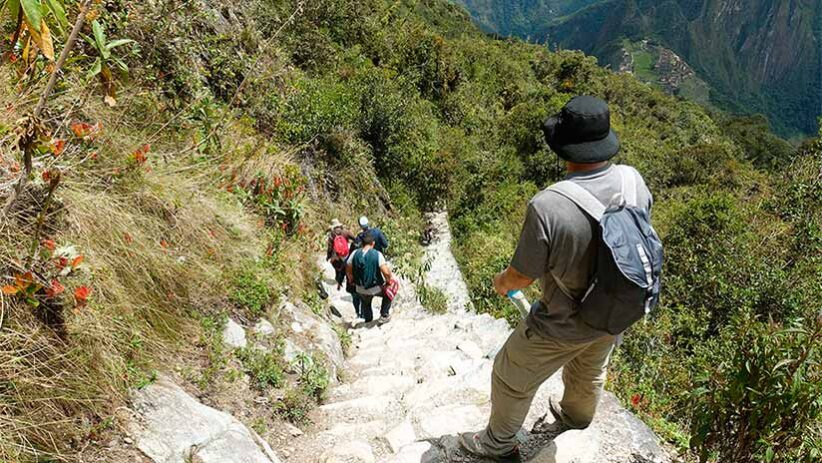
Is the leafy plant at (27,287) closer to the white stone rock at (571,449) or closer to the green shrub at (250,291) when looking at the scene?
the green shrub at (250,291)

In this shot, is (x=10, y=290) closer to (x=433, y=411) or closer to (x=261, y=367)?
(x=261, y=367)

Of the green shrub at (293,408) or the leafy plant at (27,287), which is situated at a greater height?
the leafy plant at (27,287)

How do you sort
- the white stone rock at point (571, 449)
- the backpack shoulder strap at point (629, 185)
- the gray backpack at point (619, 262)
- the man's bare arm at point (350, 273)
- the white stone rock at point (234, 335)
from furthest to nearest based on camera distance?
the man's bare arm at point (350, 273)
the white stone rock at point (234, 335)
the white stone rock at point (571, 449)
the backpack shoulder strap at point (629, 185)
the gray backpack at point (619, 262)

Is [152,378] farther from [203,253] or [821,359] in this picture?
[821,359]

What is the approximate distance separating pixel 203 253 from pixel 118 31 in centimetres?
326

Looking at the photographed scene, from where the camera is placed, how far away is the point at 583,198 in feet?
7.21

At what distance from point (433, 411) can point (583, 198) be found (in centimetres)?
214

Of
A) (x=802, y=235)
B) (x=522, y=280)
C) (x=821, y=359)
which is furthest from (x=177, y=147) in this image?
(x=802, y=235)

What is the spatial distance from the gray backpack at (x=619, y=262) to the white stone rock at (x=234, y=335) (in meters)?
2.91

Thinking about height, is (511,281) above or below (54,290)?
above

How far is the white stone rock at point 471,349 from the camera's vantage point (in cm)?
486

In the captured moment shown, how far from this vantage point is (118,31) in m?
5.81

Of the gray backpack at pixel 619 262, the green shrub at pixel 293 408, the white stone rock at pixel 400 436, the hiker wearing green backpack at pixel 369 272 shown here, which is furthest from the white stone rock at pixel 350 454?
the hiker wearing green backpack at pixel 369 272

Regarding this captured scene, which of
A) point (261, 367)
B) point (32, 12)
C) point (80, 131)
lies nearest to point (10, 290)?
point (32, 12)
